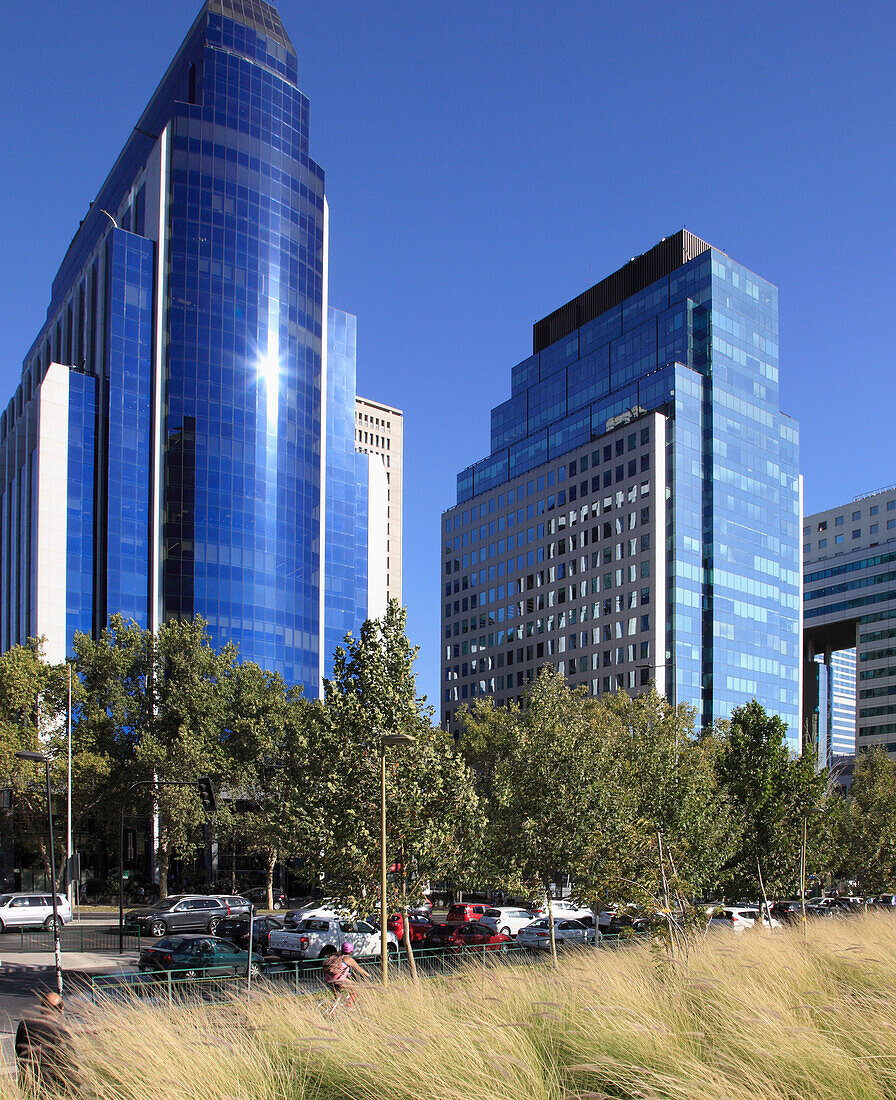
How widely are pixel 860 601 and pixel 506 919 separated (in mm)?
108154

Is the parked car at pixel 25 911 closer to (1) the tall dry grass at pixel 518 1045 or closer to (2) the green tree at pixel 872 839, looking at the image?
(2) the green tree at pixel 872 839

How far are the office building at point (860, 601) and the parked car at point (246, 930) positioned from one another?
103m

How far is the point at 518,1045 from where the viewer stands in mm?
8219

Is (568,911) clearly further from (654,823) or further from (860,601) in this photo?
(860,601)

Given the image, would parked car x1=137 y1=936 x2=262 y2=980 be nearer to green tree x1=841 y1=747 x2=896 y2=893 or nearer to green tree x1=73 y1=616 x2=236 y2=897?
green tree x1=73 y1=616 x2=236 y2=897

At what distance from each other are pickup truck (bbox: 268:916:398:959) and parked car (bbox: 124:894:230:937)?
839cm

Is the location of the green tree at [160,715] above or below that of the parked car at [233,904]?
above

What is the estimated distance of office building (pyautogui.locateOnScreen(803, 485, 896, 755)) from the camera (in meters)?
130

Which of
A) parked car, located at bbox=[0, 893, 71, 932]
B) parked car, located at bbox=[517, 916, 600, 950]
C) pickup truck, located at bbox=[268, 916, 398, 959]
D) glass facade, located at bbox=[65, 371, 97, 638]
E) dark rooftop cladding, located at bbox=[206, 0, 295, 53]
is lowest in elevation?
parked car, located at bbox=[0, 893, 71, 932]

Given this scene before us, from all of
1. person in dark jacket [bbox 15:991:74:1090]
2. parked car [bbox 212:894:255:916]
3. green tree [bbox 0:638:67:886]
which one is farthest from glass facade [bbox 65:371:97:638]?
person in dark jacket [bbox 15:991:74:1090]

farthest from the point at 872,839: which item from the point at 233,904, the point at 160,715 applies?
the point at 160,715

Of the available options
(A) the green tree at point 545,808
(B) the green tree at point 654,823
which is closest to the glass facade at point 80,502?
(A) the green tree at point 545,808

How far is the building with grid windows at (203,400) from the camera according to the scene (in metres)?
81.4

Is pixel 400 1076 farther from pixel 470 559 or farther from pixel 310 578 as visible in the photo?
pixel 470 559
